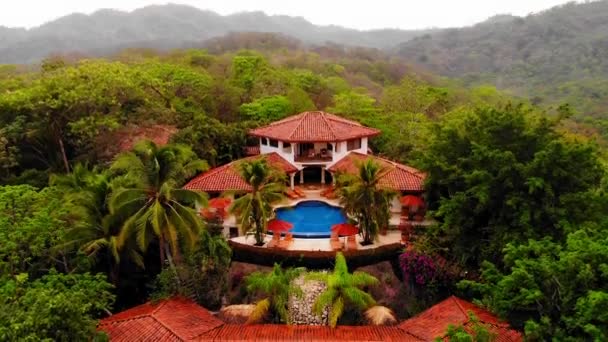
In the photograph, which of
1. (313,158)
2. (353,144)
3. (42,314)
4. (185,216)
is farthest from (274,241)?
(42,314)

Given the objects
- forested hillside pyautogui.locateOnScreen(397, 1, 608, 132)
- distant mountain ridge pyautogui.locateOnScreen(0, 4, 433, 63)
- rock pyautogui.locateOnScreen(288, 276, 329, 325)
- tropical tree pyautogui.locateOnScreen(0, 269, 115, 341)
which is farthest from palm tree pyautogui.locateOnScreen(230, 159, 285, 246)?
distant mountain ridge pyautogui.locateOnScreen(0, 4, 433, 63)

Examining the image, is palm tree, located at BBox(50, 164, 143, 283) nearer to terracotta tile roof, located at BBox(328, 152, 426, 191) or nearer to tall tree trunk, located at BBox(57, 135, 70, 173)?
tall tree trunk, located at BBox(57, 135, 70, 173)

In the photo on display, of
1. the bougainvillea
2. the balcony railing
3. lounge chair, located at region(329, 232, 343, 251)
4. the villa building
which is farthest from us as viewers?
the balcony railing

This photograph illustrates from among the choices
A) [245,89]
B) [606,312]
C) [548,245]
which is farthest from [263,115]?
[606,312]

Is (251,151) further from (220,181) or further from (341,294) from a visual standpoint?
(341,294)

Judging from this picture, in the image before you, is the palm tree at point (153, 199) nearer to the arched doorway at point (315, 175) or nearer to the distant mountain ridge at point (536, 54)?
the arched doorway at point (315, 175)

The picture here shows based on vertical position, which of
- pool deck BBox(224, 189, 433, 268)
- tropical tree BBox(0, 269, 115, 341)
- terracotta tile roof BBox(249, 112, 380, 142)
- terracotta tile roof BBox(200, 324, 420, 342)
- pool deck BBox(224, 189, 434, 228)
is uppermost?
terracotta tile roof BBox(249, 112, 380, 142)
